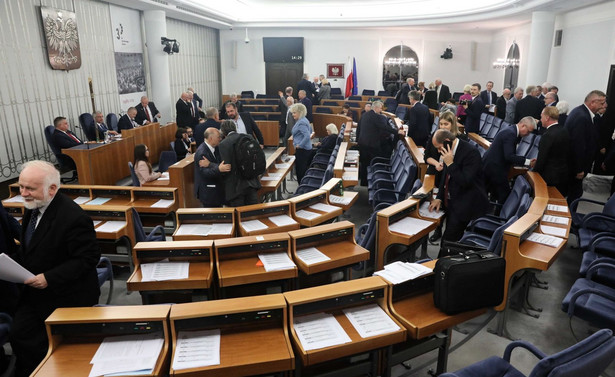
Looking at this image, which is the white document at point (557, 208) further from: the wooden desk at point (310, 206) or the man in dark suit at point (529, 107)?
the man in dark suit at point (529, 107)

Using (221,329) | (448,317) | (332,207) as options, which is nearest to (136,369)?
(221,329)

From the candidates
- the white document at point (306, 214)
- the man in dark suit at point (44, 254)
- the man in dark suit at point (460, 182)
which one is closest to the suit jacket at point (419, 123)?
the man in dark suit at point (460, 182)

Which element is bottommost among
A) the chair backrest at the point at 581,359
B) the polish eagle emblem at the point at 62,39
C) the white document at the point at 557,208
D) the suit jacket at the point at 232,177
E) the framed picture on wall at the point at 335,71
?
the white document at the point at 557,208

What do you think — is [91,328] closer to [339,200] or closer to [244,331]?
[244,331]

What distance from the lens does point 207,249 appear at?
3.65 meters

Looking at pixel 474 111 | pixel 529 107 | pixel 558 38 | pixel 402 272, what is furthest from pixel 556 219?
pixel 558 38

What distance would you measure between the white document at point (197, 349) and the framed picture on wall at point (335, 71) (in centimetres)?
1798

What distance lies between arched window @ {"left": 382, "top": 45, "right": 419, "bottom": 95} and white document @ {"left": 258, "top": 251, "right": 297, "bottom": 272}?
1634 centimetres

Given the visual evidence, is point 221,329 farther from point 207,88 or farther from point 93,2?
point 207,88

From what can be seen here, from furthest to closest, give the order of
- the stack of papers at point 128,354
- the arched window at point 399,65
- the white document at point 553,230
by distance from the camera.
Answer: the arched window at point 399,65 → the white document at point 553,230 → the stack of papers at point 128,354

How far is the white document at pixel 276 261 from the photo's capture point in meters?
3.54

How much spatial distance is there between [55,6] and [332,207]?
323 inches

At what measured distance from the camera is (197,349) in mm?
2463

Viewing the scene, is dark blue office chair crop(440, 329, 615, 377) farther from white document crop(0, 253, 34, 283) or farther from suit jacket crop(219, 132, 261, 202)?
→ suit jacket crop(219, 132, 261, 202)
